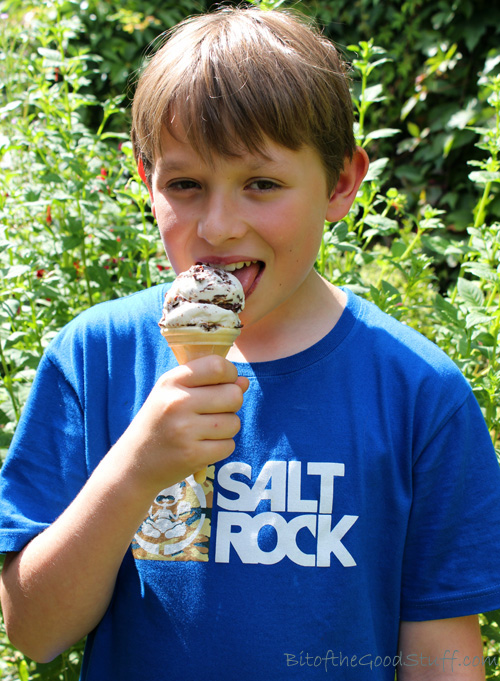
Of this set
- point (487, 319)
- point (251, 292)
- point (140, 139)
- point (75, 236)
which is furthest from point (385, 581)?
point (75, 236)

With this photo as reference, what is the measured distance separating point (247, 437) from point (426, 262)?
1226 millimetres

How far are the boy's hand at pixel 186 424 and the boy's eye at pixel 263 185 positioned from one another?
1.31ft

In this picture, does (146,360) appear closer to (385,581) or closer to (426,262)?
(385,581)

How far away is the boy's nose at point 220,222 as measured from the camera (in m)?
1.37

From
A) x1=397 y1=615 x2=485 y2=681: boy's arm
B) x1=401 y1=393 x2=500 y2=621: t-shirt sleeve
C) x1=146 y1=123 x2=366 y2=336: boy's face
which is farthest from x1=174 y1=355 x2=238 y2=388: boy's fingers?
x1=397 y1=615 x2=485 y2=681: boy's arm

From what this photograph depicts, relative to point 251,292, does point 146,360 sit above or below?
below

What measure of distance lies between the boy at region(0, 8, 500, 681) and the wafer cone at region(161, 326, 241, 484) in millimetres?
55

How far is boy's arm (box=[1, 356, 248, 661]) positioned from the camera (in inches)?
50.0

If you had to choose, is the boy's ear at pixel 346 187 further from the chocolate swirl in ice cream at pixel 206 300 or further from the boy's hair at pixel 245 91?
the chocolate swirl in ice cream at pixel 206 300

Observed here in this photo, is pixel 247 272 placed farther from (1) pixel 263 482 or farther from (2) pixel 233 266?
(1) pixel 263 482

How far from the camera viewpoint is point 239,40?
146cm

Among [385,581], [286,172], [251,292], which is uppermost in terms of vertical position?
[286,172]

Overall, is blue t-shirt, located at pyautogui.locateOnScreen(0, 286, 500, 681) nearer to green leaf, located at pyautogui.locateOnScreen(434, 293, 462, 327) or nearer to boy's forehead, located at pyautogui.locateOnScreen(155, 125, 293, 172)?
boy's forehead, located at pyautogui.locateOnScreen(155, 125, 293, 172)

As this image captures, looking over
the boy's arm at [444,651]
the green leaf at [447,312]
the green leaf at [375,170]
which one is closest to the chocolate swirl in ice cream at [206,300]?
the boy's arm at [444,651]
